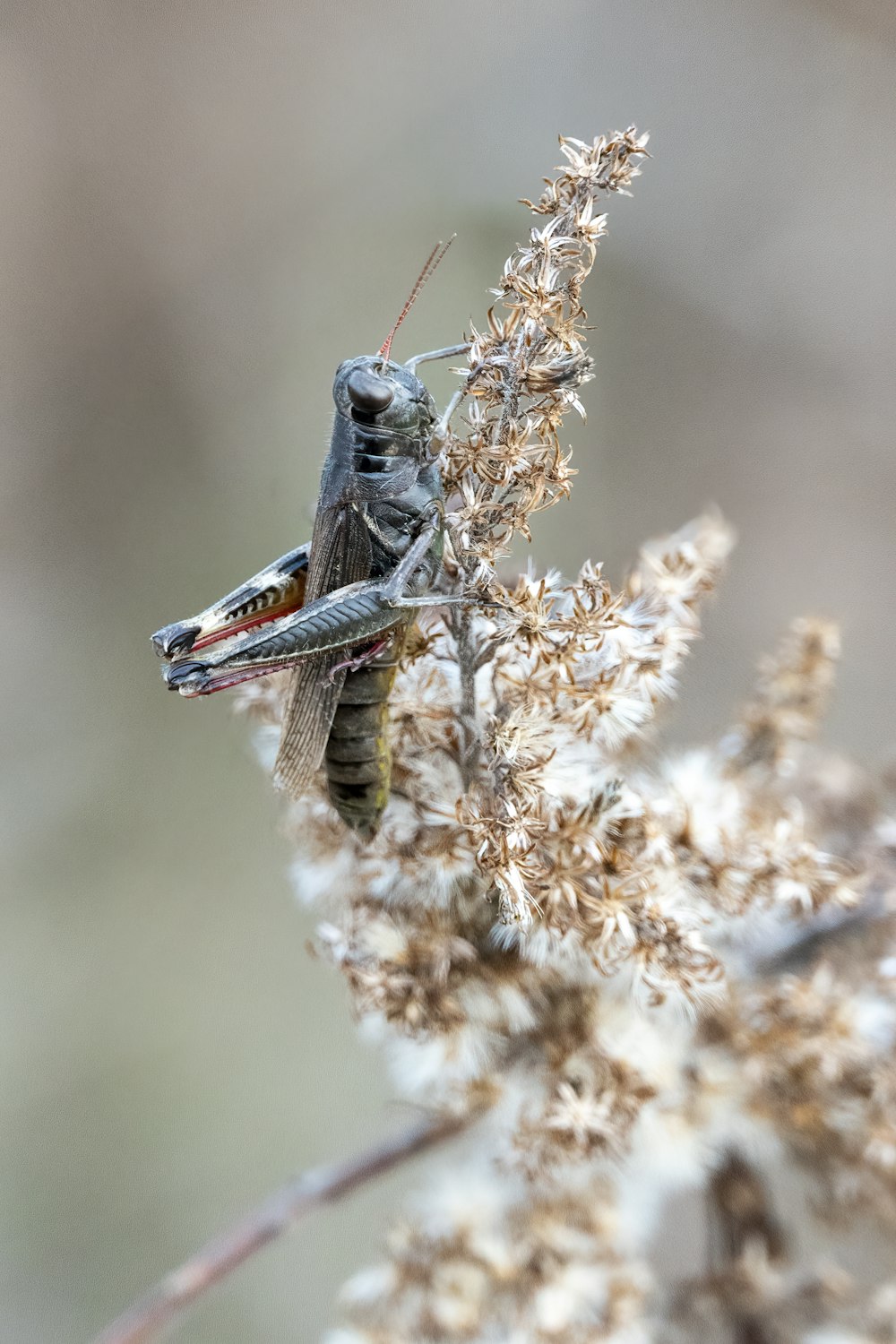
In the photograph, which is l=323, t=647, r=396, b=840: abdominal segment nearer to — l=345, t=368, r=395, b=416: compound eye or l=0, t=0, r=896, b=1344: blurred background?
l=345, t=368, r=395, b=416: compound eye

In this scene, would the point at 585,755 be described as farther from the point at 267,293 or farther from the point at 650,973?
the point at 267,293

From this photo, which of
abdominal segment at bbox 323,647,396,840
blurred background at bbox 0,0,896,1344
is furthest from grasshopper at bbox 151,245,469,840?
blurred background at bbox 0,0,896,1344

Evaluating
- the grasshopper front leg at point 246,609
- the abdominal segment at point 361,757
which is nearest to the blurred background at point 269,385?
the grasshopper front leg at point 246,609

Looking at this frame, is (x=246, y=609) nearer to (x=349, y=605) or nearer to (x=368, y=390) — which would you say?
(x=349, y=605)

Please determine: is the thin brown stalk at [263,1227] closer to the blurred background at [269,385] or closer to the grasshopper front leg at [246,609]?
the grasshopper front leg at [246,609]

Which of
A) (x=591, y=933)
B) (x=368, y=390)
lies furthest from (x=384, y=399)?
(x=591, y=933)

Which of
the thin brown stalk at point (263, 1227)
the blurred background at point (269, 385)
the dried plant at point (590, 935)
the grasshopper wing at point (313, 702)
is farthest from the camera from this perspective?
the blurred background at point (269, 385)
